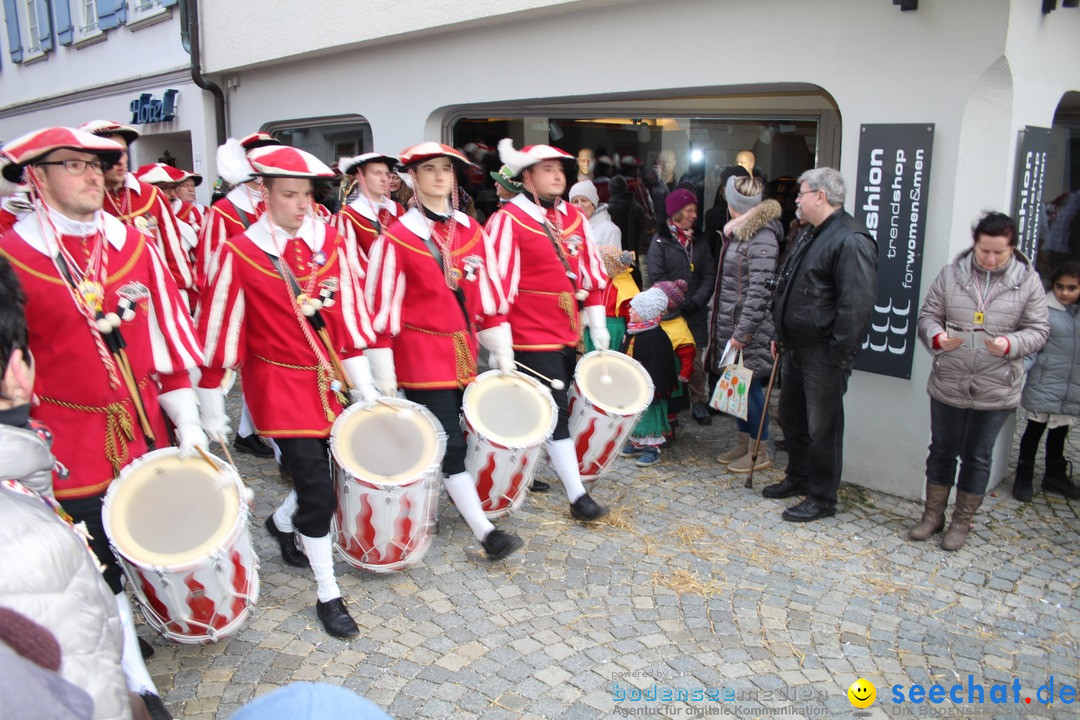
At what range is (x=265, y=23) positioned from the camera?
9562mm

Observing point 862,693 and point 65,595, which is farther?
point 862,693

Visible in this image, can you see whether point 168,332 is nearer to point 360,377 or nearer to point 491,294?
point 360,377

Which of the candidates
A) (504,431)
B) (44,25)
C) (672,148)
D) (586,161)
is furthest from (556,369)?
(44,25)

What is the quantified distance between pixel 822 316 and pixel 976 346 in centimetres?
75

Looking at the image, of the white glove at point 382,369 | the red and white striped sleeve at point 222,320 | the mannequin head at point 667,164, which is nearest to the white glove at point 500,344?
the white glove at point 382,369

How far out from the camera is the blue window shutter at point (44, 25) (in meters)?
14.1

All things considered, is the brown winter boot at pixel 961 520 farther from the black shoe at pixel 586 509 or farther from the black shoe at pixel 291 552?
the black shoe at pixel 291 552

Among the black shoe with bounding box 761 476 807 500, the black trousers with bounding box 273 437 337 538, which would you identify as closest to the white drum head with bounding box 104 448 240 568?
the black trousers with bounding box 273 437 337 538

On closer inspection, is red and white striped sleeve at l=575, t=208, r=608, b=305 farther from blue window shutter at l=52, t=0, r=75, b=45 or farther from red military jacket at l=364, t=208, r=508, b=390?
blue window shutter at l=52, t=0, r=75, b=45

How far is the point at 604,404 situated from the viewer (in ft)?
14.6

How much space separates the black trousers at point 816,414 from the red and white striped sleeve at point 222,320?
2.95 meters

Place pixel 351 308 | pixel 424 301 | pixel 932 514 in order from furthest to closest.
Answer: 1. pixel 932 514
2. pixel 424 301
3. pixel 351 308

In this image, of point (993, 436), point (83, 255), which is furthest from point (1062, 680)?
point (83, 255)

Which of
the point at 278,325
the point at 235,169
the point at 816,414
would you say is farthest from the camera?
the point at 816,414
